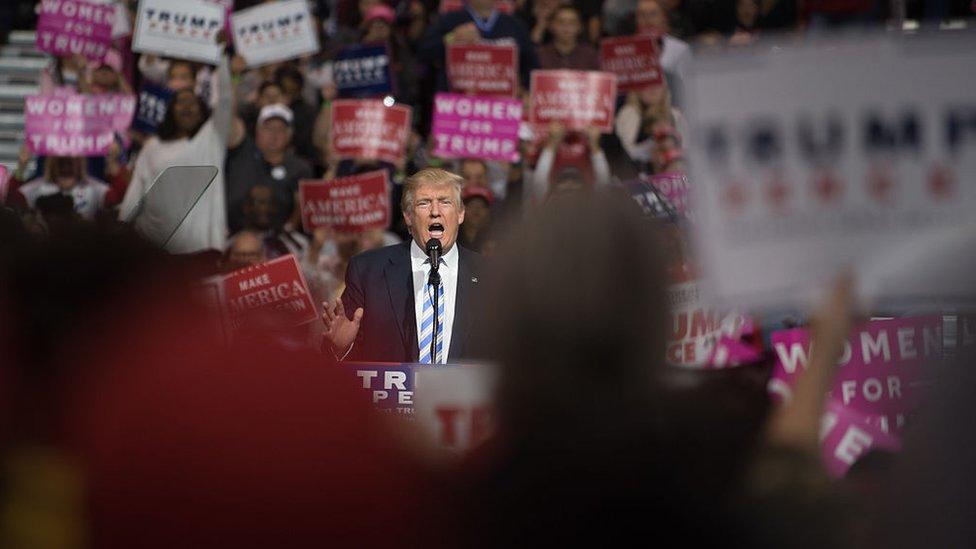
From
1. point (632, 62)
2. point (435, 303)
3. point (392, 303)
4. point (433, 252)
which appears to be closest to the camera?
point (435, 303)

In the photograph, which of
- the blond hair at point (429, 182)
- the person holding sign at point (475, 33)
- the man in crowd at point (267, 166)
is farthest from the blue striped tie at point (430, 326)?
the person holding sign at point (475, 33)

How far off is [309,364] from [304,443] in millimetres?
111

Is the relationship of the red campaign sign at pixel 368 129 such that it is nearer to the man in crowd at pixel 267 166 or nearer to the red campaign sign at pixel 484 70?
the man in crowd at pixel 267 166

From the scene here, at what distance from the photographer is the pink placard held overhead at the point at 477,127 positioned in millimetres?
10406

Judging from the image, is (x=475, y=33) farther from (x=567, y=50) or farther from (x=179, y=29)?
(x=179, y=29)

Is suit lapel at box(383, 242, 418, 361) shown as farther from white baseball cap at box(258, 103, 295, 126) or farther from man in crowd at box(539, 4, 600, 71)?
man in crowd at box(539, 4, 600, 71)

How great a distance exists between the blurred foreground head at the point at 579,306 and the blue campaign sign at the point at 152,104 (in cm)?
912

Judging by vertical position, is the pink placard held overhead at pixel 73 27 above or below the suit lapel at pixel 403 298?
above

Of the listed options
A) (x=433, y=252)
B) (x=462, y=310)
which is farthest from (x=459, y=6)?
(x=433, y=252)

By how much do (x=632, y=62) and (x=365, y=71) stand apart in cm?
183

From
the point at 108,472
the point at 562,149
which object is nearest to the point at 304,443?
the point at 108,472

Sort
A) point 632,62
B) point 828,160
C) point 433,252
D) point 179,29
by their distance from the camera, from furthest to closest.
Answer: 1. point 179,29
2. point 632,62
3. point 433,252
4. point 828,160

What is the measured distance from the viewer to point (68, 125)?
10836mm

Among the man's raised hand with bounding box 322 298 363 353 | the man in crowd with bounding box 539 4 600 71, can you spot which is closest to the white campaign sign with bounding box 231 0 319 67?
the man in crowd with bounding box 539 4 600 71
